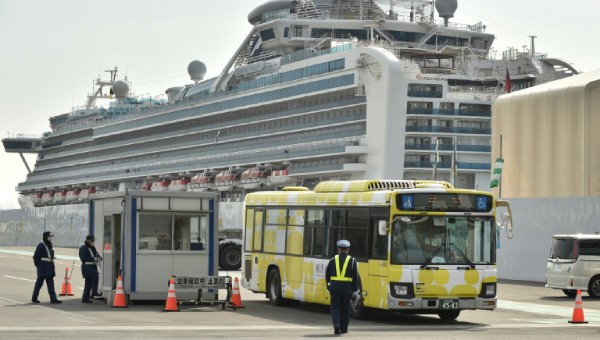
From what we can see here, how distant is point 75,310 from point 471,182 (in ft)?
210

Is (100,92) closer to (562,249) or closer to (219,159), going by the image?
(219,159)

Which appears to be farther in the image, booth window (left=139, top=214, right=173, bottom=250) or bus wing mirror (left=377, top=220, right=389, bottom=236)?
booth window (left=139, top=214, right=173, bottom=250)

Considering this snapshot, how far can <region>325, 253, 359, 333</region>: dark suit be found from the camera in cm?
1989

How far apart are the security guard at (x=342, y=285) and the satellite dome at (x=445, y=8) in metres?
85.9

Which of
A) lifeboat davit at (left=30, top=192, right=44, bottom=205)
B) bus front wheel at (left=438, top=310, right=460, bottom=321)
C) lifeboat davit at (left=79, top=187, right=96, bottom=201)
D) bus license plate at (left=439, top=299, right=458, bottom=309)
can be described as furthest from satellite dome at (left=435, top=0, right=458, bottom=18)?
bus license plate at (left=439, top=299, right=458, bottom=309)

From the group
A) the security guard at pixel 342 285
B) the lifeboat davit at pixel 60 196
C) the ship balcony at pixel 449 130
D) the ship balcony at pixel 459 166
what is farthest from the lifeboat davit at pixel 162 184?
the security guard at pixel 342 285

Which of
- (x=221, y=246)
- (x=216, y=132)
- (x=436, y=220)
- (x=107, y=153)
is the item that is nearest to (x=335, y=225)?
(x=436, y=220)

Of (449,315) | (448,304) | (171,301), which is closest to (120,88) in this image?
(171,301)

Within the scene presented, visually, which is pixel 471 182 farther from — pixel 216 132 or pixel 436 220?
pixel 436 220

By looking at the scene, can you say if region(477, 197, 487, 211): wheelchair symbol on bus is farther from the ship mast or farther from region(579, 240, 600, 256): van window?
the ship mast

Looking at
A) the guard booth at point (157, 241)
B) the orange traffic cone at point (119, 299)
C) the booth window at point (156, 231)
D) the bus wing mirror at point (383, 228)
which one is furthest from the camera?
the booth window at point (156, 231)

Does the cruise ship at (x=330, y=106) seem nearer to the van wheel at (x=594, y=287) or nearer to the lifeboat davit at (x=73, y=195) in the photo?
the lifeboat davit at (x=73, y=195)

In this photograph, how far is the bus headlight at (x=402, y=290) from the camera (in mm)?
22141

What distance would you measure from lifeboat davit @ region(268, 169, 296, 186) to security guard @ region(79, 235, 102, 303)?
66754mm
